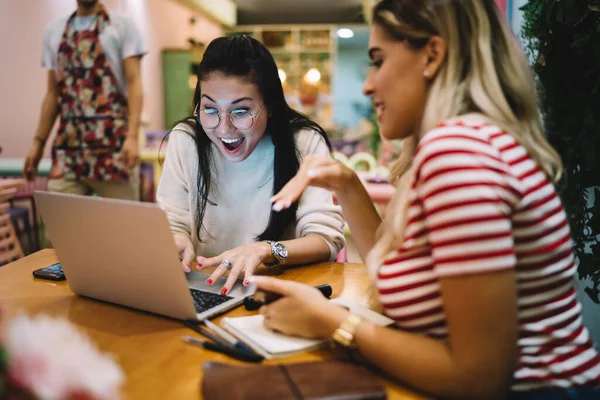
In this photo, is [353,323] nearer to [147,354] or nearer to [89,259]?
[147,354]

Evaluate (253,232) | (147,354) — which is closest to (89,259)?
(147,354)

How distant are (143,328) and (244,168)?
778mm

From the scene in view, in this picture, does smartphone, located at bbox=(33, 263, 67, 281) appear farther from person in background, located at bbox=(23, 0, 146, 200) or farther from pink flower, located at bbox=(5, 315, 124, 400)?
person in background, located at bbox=(23, 0, 146, 200)

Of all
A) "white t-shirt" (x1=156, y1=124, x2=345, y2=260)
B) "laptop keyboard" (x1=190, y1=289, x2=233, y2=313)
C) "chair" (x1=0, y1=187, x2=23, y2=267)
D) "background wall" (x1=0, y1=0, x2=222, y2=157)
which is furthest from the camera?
"background wall" (x1=0, y1=0, x2=222, y2=157)

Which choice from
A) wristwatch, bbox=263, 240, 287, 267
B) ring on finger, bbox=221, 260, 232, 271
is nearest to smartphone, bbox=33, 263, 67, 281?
ring on finger, bbox=221, 260, 232, 271

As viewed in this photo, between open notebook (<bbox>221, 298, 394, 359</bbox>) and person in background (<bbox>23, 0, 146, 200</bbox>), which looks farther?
person in background (<bbox>23, 0, 146, 200</bbox>)

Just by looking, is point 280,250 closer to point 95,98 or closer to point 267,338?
point 267,338

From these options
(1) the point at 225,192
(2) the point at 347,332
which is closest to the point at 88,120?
(1) the point at 225,192

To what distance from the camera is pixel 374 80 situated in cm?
87

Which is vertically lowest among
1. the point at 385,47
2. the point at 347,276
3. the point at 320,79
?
the point at 347,276

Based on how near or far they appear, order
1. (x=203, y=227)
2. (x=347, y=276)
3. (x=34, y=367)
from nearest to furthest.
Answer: (x=34, y=367)
(x=347, y=276)
(x=203, y=227)

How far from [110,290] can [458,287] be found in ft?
2.25

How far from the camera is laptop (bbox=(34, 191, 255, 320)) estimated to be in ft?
2.75

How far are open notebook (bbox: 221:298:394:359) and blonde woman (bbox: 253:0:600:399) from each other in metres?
0.02
